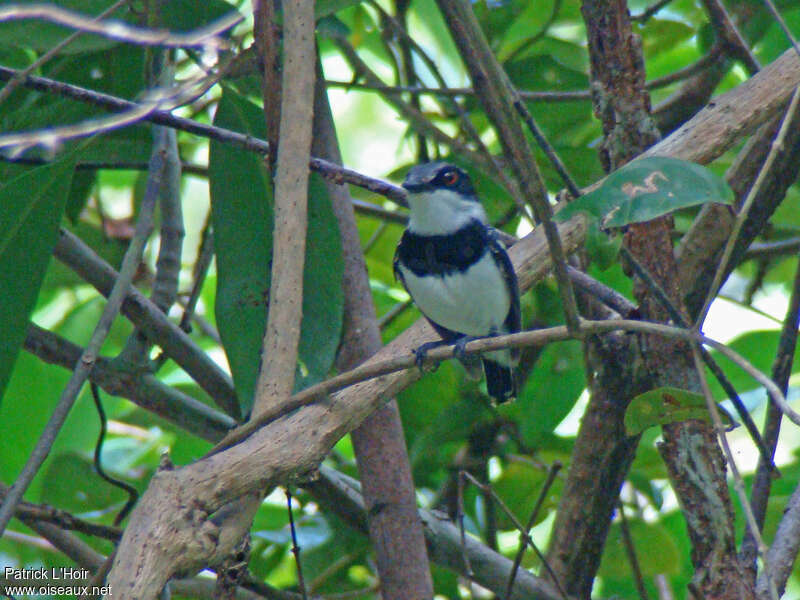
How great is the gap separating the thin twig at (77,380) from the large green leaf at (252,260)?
26 cm

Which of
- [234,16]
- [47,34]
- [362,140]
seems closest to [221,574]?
[234,16]

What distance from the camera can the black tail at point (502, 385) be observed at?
11.8 feet

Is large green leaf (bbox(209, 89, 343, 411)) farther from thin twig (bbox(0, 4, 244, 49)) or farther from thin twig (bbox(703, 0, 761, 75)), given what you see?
thin twig (bbox(703, 0, 761, 75))

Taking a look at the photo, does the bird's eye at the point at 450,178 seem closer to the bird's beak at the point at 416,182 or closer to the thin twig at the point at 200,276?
the bird's beak at the point at 416,182

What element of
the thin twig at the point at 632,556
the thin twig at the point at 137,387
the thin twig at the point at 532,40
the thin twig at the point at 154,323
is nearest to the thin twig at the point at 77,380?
the thin twig at the point at 154,323

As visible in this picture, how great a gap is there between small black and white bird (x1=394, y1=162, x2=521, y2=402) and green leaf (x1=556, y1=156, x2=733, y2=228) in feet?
4.50

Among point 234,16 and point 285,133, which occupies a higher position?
point 234,16

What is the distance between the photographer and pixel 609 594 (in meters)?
3.88

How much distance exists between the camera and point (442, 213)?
11.2ft

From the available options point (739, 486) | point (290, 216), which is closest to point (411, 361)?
point (290, 216)

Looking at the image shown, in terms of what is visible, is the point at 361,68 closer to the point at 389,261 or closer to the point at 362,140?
the point at 389,261

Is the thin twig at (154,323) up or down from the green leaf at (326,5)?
down

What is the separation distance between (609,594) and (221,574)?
224cm

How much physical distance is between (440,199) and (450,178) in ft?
0.34
